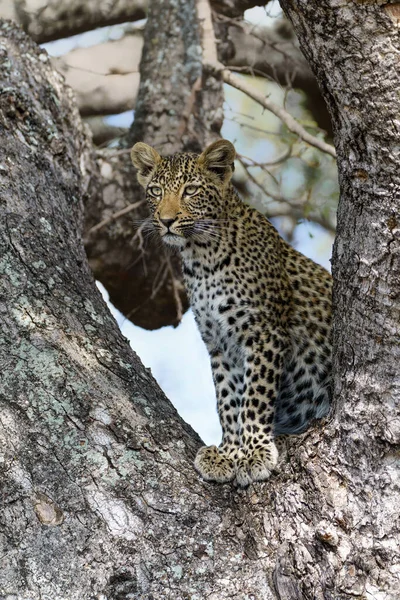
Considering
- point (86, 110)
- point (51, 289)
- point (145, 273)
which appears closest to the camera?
point (51, 289)

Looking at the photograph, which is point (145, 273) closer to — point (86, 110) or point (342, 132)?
point (86, 110)

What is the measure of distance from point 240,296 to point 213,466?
4.30 feet

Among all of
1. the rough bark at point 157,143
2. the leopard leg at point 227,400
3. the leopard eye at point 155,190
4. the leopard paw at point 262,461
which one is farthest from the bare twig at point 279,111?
the leopard paw at point 262,461

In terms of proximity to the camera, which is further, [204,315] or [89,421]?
[204,315]

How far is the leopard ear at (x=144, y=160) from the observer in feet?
20.0

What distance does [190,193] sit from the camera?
5.73 meters

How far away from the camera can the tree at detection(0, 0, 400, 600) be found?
3.68 meters

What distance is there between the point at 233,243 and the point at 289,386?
96 centimetres

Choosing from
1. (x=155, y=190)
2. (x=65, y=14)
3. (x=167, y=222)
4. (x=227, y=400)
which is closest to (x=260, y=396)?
(x=227, y=400)

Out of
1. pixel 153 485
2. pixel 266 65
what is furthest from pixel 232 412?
pixel 266 65

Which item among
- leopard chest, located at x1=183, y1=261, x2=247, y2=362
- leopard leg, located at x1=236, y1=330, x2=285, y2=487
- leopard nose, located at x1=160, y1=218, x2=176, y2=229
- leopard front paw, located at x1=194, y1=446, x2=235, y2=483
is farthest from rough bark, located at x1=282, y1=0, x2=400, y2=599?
leopard nose, located at x1=160, y1=218, x2=176, y2=229

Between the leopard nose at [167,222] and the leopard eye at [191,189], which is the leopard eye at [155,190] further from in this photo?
the leopard nose at [167,222]

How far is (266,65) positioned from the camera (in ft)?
33.1

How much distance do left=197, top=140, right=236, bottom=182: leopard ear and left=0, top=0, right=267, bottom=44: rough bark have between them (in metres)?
5.33
